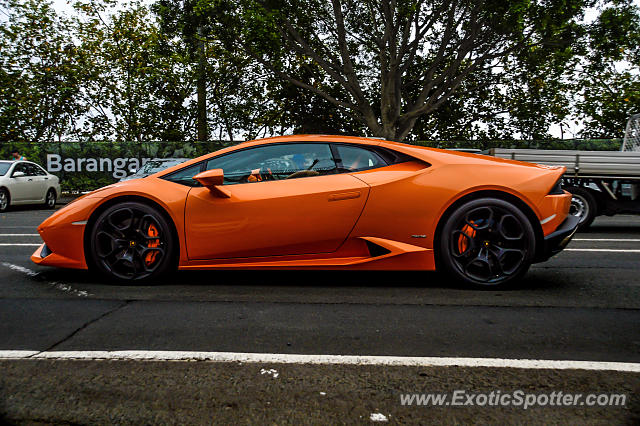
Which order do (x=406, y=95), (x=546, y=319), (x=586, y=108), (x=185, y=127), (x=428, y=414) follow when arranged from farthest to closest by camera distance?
(x=185, y=127), (x=586, y=108), (x=406, y=95), (x=546, y=319), (x=428, y=414)

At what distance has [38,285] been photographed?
4594 mm

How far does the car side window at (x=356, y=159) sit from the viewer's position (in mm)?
4527

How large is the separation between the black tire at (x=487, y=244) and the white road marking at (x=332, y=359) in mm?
1633

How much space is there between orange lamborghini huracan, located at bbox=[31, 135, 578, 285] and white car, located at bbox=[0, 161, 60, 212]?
11895 millimetres

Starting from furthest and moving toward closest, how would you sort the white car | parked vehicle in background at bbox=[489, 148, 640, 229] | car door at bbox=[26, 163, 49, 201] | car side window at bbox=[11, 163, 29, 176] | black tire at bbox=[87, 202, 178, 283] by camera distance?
car door at bbox=[26, 163, 49, 201], car side window at bbox=[11, 163, 29, 176], the white car, parked vehicle in background at bbox=[489, 148, 640, 229], black tire at bbox=[87, 202, 178, 283]

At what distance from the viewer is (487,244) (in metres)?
4.35

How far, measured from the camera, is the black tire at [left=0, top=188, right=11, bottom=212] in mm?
14447

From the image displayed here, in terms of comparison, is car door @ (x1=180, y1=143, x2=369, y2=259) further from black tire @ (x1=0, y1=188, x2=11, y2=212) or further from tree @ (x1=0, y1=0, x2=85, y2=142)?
tree @ (x1=0, y1=0, x2=85, y2=142)

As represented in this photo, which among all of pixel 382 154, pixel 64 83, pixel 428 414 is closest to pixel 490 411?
pixel 428 414

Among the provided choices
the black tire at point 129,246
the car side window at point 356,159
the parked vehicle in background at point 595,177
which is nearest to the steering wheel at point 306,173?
the car side window at point 356,159

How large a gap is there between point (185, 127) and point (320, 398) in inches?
1036

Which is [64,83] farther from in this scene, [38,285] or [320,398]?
[320,398]

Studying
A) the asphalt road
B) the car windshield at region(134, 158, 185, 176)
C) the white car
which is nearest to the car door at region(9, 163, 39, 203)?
the white car

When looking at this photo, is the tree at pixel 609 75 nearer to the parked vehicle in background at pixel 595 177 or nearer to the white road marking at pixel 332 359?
the parked vehicle in background at pixel 595 177
